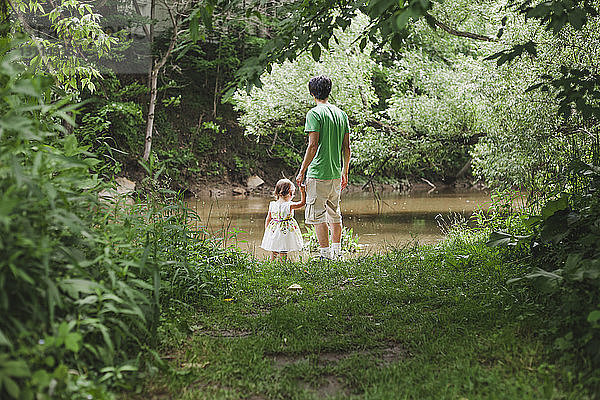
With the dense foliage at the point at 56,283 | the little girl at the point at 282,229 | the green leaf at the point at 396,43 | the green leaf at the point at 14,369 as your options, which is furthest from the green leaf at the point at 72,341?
the little girl at the point at 282,229

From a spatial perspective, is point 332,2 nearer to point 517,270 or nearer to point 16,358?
point 517,270

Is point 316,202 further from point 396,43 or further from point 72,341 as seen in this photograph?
point 72,341

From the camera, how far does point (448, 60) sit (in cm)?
1572

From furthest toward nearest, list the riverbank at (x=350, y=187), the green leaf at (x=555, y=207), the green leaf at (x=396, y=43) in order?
the riverbank at (x=350, y=187)
the green leaf at (x=555, y=207)
the green leaf at (x=396, y=43)

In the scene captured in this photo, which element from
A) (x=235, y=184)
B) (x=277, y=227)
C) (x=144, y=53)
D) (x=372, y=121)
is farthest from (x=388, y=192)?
(x=277, y=227)

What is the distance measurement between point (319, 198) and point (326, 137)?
26.6 inches

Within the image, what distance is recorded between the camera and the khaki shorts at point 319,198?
5.93 meters

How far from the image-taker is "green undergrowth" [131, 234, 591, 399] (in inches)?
94.0

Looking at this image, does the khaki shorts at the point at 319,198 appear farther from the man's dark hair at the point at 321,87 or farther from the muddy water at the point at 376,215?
the muddy water at the point at 376,215

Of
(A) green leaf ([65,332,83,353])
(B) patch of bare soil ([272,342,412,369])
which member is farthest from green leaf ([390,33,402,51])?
(A) green leaf ([65,332,83,353])

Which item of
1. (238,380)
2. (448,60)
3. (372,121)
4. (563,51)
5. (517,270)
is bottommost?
(238,380)

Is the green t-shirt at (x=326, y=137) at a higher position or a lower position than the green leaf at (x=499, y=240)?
higher

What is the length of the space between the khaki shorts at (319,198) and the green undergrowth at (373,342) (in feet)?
4.55

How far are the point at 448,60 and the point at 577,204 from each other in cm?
1263
